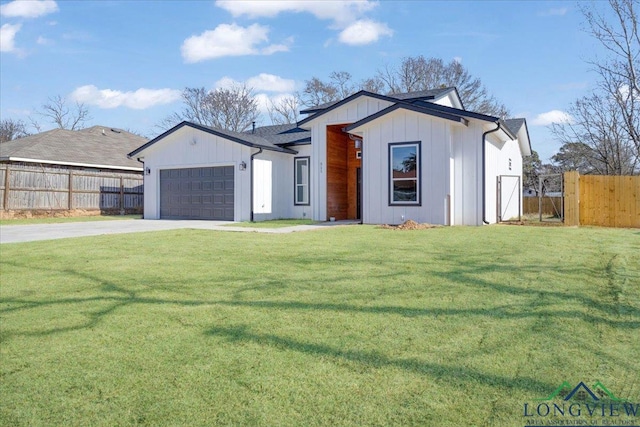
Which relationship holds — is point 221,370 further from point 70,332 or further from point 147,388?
point 70,332

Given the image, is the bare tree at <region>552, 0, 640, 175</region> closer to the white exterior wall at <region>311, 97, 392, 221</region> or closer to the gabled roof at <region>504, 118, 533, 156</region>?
the gabled roof at <region>504, 118, 533, 156</region>

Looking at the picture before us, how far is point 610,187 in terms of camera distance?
12414 millimetres

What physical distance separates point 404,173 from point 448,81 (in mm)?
23676

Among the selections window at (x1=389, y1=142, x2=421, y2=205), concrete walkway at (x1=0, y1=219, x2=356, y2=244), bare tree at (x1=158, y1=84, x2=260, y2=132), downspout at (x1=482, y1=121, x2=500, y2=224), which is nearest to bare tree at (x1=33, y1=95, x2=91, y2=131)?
bare tree at (x1=158, y1=84, x2=260, y2=132)

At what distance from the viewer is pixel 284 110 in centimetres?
4078

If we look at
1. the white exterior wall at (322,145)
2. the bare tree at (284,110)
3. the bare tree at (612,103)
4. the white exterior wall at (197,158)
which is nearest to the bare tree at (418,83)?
the bare tree at (284,110)

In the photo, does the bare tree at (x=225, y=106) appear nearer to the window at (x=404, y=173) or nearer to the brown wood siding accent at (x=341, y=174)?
the brown wood siding accent at (x=341, y=174)

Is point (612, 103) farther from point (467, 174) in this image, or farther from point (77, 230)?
point (77, 230)

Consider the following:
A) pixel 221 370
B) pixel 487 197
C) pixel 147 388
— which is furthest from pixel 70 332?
pixel 487 197

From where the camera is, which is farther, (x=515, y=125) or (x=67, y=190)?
(x=67, y=190)

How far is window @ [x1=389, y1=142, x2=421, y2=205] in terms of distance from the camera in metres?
12.8

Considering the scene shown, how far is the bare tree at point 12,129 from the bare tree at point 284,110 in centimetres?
2628

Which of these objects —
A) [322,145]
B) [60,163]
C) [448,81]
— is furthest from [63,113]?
[322,145]

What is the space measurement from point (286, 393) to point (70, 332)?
2130 millimetres
